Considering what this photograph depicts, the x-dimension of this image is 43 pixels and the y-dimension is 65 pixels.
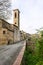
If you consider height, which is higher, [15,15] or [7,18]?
[15,15]

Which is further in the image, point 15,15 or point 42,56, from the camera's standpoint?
point 15,15

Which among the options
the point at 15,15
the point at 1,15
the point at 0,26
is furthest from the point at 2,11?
the point at 15,15

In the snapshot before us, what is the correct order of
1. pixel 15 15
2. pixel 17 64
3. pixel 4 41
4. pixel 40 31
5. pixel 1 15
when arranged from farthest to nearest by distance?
pixel 15 15 → pixel 4 41 → pixel 1 15 → pixel 40 31 → pixel 17 64

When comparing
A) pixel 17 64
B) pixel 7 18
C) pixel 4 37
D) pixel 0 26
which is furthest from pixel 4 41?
pixel 17 64

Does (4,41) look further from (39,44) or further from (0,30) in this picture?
(39,44)

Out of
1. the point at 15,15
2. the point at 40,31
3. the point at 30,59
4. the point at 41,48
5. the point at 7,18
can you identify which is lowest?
the point at 30,59

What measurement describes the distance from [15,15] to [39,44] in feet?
190

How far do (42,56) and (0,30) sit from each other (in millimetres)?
36070

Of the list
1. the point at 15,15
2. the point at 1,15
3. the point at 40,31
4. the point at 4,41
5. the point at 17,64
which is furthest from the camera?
the point at 15,15

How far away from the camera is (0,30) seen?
44500 mm

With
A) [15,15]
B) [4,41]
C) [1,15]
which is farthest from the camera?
[15,15]

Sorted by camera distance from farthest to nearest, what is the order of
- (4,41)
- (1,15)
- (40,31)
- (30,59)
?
(4,41) < (1,15) < (30,59) < (40,31)

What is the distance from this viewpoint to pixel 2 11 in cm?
2391

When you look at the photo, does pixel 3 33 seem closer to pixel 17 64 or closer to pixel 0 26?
pixel 0 26
